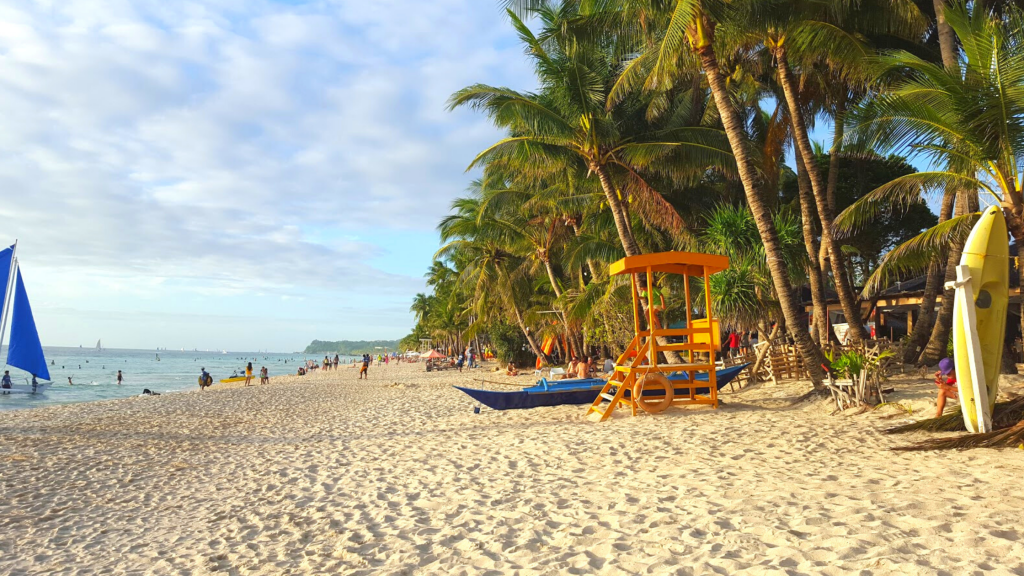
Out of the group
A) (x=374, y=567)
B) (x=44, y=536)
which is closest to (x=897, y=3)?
(x=374, y=567)

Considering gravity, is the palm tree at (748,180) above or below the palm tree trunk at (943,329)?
above

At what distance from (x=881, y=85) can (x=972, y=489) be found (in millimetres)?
9528

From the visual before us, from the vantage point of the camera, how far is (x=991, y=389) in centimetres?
638

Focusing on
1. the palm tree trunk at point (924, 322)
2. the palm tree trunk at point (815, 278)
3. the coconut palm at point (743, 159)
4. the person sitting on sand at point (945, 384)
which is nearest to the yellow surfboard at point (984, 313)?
the person sitting on sand at point (945, 384)

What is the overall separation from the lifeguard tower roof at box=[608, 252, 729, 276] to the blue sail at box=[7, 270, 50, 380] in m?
24.9

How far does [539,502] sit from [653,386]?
5.30m

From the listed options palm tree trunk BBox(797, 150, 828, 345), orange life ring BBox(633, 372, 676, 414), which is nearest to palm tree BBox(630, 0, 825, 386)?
orange life ring BBox(633, 372, 676, 414)

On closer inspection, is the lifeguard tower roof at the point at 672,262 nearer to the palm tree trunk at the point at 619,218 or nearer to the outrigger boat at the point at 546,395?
the outrigger boat at the point at 546,395

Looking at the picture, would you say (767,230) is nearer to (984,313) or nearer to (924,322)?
(984,313)

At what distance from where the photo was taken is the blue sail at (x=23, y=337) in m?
24.2

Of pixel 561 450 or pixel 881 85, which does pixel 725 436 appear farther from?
pixel 881 85

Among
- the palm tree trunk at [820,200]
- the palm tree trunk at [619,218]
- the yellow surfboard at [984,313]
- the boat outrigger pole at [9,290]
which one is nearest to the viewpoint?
the yellow surfboard at [984,313]

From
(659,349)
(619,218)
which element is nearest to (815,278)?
(619,218)

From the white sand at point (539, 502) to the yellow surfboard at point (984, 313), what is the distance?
0.59 meters
